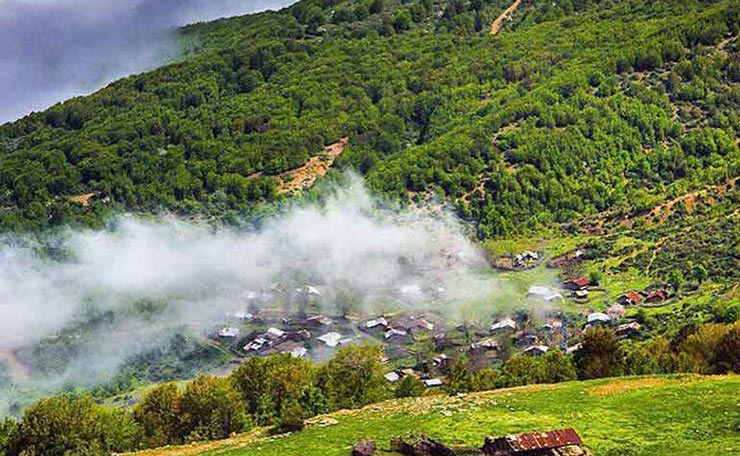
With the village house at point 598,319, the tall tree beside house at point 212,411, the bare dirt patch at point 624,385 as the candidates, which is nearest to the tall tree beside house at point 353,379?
the tall tree beside house at point 212,411

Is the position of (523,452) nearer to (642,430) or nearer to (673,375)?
(642,430)

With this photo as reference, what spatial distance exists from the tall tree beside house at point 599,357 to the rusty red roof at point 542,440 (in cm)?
4440

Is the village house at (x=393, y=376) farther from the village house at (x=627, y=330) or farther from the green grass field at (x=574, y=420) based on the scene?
the green grass field at (x=574, y=420)

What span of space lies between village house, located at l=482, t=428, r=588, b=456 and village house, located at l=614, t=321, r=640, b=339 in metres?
120

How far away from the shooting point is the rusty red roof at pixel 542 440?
54.1 m

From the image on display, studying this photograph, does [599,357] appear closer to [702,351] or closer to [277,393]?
[702,351]

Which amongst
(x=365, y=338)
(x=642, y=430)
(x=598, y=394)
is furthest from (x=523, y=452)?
(x=365, y=338)

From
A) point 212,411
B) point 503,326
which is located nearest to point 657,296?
point 503,326

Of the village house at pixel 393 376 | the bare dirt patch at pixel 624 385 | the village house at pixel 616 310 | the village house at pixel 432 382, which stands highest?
the bare dirt patch at pixel 624 385

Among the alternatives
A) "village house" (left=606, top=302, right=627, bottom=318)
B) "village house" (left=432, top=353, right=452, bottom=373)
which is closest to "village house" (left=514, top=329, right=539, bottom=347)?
"village house" (left=432, top=353, right=452, bottom=373)

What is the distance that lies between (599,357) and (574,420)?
34634 millimetres

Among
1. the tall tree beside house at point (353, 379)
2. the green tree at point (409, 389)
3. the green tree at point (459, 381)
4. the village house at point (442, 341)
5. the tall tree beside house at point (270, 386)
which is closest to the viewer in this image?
the tall tree beside house at point (270, 386)

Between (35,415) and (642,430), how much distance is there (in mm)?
50949

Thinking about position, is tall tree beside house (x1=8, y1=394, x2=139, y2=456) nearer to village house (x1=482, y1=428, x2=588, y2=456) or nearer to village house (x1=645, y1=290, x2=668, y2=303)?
village house (x1=482, y1=428, x2=588, y2=456)
